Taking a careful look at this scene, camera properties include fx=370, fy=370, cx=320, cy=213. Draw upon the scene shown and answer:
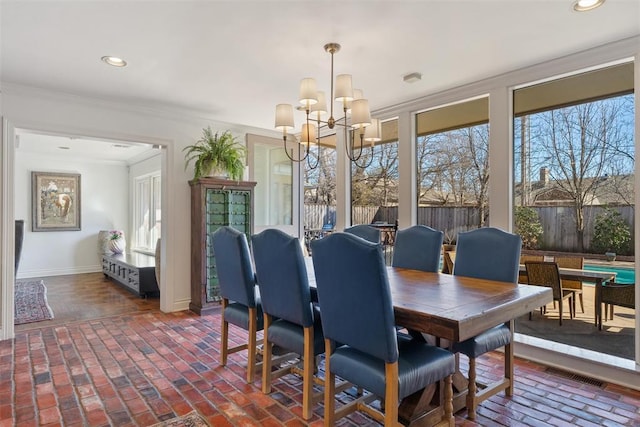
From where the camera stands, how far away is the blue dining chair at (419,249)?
9.95 feet

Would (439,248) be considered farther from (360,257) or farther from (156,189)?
(156,189)

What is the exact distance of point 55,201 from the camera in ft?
24.0

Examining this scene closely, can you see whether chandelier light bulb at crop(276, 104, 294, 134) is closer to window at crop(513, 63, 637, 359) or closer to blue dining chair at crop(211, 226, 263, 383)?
blue dining chair at crop(211, 226, 263, 383)

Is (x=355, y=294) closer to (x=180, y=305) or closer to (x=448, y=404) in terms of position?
(x=448, y=404)

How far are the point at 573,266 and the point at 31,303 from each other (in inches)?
253

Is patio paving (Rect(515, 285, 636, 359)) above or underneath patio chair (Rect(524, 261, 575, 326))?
underneath

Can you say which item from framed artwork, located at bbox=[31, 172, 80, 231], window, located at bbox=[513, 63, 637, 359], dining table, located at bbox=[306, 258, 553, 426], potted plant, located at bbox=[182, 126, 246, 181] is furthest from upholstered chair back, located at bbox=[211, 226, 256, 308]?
framed artwork, located at bbox=[31, 172, 80, 231]

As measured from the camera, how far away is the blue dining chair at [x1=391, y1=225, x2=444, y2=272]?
3.03 metres

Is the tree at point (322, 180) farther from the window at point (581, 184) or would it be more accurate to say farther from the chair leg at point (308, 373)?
the chair leg at point (308, 373)

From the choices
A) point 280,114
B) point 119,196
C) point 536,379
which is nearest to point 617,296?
point 536,379

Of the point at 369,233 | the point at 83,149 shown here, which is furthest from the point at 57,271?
the point at 369,233

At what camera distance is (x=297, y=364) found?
2.94 meters

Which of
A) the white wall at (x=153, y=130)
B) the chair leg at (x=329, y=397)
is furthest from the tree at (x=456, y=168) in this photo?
the white wall at (x=153, y=130)

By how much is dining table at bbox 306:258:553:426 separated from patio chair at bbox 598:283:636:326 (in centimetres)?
116
